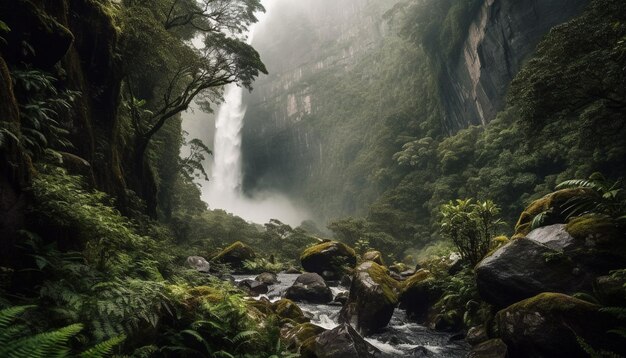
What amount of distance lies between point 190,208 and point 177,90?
18878mm

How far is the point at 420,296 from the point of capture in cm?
1173

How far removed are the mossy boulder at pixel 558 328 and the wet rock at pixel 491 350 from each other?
256 mm

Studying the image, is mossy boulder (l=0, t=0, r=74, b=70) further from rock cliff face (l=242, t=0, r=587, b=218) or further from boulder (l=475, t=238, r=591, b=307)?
rock cliff face (l=242, t=0, r=587, b=218)

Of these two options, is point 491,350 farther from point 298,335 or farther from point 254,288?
point 254,288

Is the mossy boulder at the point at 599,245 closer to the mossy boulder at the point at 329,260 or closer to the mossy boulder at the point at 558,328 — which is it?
the mossy boulder at the point at 558,328

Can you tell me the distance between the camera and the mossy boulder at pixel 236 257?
2191cm

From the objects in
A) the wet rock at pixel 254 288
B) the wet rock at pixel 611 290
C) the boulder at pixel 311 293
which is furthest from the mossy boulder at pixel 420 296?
the wet rock at pixel 254 288

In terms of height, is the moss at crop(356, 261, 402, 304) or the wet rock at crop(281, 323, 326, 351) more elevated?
the moss at crop(356, 261, 402, 304)

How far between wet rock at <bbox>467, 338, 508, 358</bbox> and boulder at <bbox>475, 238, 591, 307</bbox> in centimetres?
87

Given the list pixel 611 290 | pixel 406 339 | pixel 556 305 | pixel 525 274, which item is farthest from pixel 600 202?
pixel 406 339

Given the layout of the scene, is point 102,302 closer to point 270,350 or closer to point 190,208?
point 270,350

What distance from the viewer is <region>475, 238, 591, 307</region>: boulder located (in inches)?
273

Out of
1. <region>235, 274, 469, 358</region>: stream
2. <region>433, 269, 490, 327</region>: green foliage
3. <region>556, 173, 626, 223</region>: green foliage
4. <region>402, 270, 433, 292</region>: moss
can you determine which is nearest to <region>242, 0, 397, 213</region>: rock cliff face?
<region>402, 270, 433, 292</region>: moss

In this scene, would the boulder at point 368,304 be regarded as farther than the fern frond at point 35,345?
Yes
